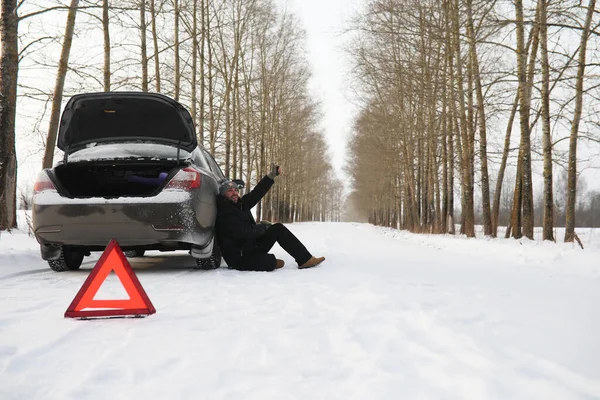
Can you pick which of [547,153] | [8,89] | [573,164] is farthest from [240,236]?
[573,164]

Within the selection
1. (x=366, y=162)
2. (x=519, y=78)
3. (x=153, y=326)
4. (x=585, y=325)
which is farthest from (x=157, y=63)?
(x=366, y=162)

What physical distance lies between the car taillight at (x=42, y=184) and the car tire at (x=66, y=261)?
0.77 m

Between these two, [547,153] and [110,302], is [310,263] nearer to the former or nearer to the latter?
[110,302]

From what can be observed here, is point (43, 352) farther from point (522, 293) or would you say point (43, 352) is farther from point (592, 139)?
point (592, 139)

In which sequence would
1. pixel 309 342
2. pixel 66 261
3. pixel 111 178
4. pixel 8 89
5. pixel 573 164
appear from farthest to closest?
pixel 573 164 → pixel 8 89 → pixel 111 178 → pixel 66 261 → pixel 309 342

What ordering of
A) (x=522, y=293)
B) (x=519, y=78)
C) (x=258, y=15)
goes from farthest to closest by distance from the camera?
(x=258, y=15) → (x=519, y=78) → (x=522, y=293)

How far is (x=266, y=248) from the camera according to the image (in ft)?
17.9

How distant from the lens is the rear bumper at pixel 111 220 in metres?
4.11

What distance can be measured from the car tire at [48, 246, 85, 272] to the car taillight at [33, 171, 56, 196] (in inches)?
30.5

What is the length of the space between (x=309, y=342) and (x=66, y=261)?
3.99 metres

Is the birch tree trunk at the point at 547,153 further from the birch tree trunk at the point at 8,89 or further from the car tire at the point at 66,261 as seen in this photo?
the birch tree trunk at the point at 8,89

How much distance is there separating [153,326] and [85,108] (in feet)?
10.9

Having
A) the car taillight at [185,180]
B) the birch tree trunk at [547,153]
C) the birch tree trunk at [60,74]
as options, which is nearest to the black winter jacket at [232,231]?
the car taillight at [185,180]

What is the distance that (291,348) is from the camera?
2105 mm
